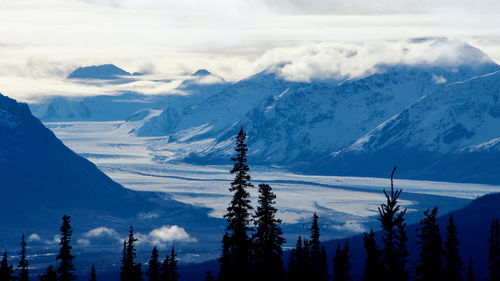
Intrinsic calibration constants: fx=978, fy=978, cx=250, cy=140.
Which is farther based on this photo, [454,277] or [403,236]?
[454,277]

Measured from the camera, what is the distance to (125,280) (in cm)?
7581

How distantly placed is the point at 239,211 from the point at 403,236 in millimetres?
11988

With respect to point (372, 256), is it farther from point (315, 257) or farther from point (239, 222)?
point (315, 257)

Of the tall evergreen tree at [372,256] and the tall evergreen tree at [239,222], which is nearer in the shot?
the tall evergreen tree at [372,256]

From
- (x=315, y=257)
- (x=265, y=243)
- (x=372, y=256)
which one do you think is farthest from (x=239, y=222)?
(x=315, y=257)

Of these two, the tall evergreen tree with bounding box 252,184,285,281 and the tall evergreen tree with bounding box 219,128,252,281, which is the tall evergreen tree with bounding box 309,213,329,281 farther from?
the tall evergreen tree with bounding box 219,128,252,281

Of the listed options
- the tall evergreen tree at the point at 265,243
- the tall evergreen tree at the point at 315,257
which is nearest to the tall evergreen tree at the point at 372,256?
the tall evergreen tree at the point at 265,243

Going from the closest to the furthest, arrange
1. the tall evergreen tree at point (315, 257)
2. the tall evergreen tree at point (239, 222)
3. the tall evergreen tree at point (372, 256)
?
the tall evergreen tree at point (372, 256) → the tall evergreen tree at point (239, 222) → the tall evergreen tree at point (315, 257)

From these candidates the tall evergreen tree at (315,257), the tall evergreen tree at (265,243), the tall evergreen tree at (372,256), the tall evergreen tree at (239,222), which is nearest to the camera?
the tall evergreen tree at (372,256)

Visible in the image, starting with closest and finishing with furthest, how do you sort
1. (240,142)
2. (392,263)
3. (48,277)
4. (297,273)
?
(392,263), (240,142), (48,277), (297,273)

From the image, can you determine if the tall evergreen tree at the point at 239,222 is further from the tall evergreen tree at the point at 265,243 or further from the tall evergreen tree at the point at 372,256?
the tall evergreen tree at the point at 372,256

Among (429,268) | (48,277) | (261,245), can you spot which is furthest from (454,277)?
(48,277)

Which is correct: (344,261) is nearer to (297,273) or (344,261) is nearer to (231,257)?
(297,273)

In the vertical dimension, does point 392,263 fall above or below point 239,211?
below
